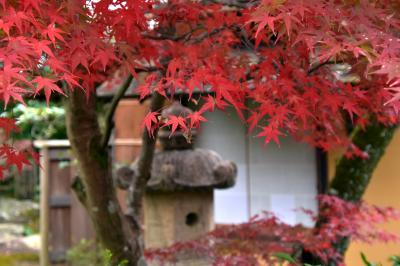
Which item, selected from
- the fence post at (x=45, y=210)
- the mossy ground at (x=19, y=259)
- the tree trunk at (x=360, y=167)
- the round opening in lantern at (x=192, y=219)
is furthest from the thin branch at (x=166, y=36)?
the mossy ground at (x=19, y=259)

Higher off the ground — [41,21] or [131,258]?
[41,21]

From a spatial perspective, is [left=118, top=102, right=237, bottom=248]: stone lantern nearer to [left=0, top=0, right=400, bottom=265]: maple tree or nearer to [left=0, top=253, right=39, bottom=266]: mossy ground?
[left=0, top=0, right=400, bottom=265]: maple tree

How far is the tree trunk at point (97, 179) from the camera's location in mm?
3703

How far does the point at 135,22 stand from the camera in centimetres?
246

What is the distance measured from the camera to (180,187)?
4.18 meters

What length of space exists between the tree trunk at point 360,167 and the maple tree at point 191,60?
1.96 ft

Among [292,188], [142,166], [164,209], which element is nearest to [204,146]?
[292,188]

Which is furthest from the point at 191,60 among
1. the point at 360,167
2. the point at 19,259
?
the point at 19,259

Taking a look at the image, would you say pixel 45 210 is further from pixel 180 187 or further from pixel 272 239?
pixel 272 239

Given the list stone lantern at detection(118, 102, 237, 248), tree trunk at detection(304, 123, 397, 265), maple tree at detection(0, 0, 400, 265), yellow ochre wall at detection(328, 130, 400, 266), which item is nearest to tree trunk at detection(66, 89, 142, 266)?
maple tree at detection(0, 0, 400, 265)

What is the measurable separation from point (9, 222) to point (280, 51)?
10.3 m

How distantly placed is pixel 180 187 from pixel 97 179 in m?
0.72

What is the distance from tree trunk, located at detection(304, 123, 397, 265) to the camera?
4.62 meters

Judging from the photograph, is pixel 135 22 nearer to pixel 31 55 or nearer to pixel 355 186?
pixel 31 55
